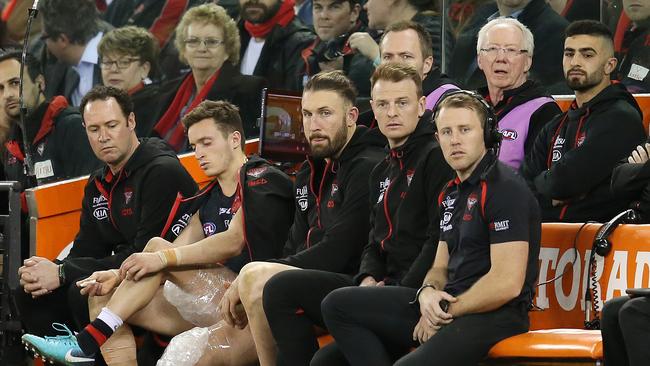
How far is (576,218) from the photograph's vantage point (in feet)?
16.8

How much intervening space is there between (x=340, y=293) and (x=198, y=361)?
1.15m

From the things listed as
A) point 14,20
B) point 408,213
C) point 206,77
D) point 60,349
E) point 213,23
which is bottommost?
point 60,349

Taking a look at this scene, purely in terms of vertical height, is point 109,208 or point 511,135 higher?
point 511,135

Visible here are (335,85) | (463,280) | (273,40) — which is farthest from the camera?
(273,40)

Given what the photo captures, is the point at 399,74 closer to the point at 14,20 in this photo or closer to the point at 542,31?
the point at 542,31

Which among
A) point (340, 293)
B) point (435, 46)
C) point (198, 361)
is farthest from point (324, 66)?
point (340, 293)

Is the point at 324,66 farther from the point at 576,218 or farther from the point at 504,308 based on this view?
the point at 504,308

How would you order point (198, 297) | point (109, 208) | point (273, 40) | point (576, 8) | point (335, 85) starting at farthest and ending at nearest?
point (273, 40) < point (109, 208) < point (576, 8) < point (198, 297) < point (335, 85)

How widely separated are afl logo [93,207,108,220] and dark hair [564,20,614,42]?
8.10 feet

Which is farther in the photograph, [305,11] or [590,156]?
[305,11]

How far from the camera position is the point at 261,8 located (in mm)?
7215

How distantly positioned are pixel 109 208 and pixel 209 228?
0.77m

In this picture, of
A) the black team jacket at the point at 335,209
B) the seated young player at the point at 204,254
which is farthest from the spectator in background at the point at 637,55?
the seated young player at the point at 204,254

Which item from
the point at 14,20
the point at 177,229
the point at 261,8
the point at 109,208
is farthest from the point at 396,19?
the point at 14,20
